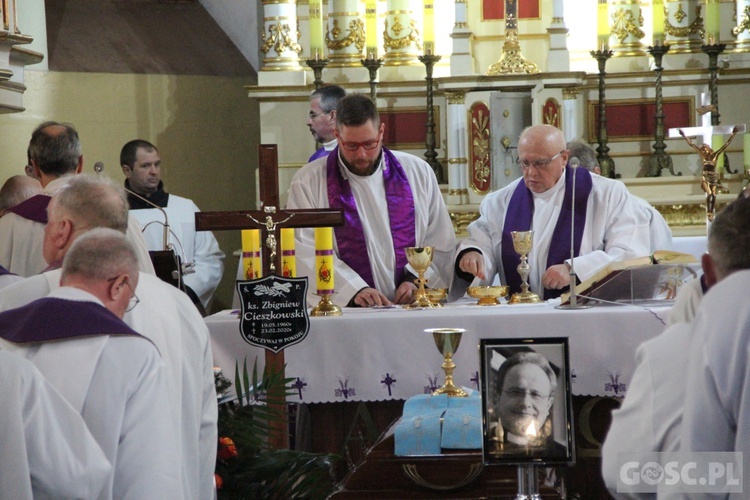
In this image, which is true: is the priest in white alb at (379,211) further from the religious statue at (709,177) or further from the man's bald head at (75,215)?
the man's bald head at (75,215)

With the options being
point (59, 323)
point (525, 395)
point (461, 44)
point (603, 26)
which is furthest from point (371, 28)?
point (525, 395)

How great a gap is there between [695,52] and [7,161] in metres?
4.90

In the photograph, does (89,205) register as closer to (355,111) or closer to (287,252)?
(287,252)

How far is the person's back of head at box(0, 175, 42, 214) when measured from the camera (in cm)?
545

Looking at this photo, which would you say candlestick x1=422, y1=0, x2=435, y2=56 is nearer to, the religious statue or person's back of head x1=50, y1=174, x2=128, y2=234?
the religious statue

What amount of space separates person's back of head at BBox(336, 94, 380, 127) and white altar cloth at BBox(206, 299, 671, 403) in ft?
3.44

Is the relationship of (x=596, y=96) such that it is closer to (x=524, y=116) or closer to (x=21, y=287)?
(x=524, y=116)

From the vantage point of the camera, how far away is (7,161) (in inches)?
313

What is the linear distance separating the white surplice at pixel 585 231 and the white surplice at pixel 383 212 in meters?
0.14

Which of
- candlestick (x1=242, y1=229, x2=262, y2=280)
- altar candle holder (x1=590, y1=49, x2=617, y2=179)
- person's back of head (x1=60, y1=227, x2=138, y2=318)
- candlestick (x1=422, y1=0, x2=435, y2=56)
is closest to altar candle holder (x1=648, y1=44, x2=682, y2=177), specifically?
altar candle holder (x1=590, y1=49, x2=617, y2=179)

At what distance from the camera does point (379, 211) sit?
6043 millimetres

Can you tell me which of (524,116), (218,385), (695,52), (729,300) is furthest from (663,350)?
(695,52)

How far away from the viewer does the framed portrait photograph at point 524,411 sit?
8.43 ft

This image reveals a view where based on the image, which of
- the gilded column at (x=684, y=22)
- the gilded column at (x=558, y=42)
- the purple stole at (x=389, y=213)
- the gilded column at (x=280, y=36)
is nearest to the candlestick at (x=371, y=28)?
the gilded column at (x=280, y=36)
